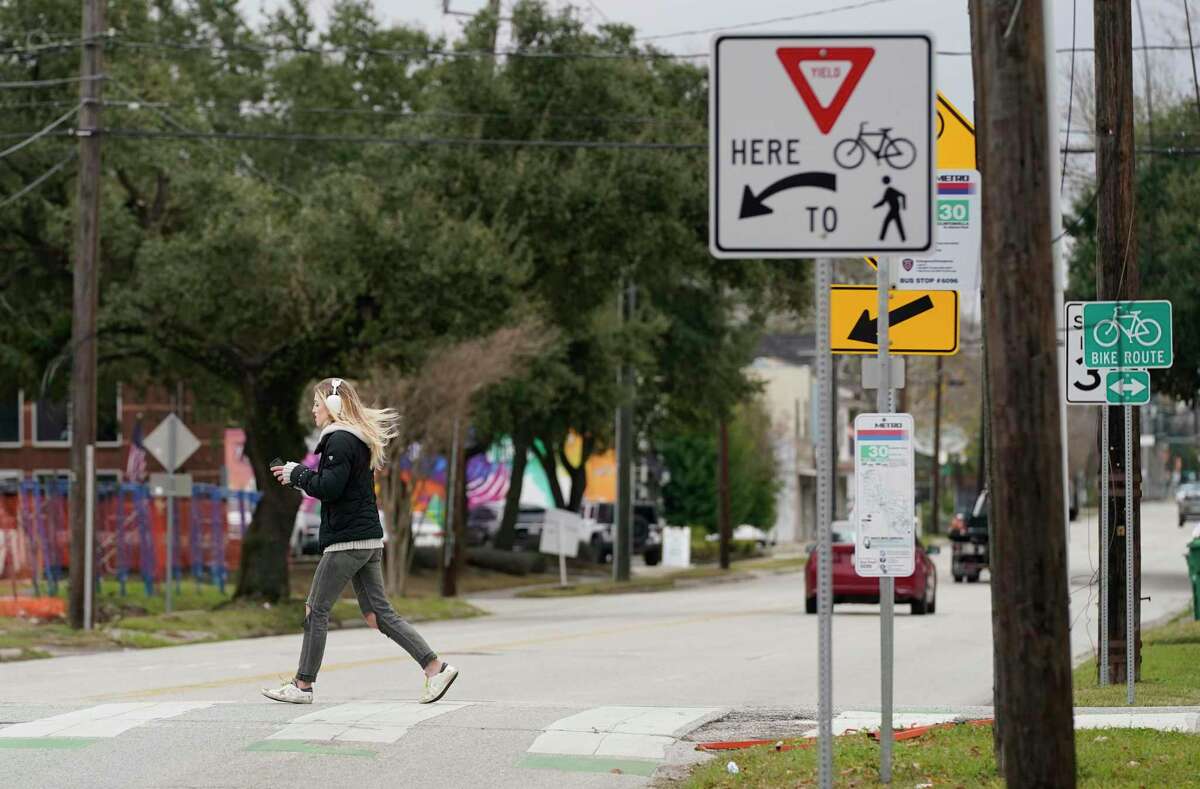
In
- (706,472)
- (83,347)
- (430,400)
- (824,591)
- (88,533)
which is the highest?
(83,347)

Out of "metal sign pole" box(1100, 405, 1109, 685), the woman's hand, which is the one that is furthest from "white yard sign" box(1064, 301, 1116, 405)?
the woman's hand

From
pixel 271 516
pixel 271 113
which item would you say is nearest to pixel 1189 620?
pixel 271 516

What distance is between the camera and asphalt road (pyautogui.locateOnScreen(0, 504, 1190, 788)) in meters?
9.70

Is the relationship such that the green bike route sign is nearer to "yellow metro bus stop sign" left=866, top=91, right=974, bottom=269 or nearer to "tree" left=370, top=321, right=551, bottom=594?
"yellow metro bus stop sign" left=866, top=91, right=974, bottom=269

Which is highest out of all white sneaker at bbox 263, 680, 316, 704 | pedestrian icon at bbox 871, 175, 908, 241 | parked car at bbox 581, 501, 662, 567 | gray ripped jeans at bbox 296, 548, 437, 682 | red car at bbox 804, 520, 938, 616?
pedestrian icon at bbox 871, 175, 908, 241

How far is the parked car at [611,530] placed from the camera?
2360 inches

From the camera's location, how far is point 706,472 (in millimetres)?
72875

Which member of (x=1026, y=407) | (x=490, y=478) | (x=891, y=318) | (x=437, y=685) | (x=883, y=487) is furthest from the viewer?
(x=490, y=478)

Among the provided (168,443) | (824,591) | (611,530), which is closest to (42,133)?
(168,443)

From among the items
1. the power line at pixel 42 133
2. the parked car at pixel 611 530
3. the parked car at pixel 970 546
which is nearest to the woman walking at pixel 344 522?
the power line at pixel 42 133

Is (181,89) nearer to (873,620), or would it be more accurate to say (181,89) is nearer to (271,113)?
(271,113)

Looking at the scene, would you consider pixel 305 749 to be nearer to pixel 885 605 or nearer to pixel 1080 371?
pixel 885 605

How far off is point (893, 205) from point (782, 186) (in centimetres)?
39

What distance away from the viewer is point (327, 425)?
11.7 metres
